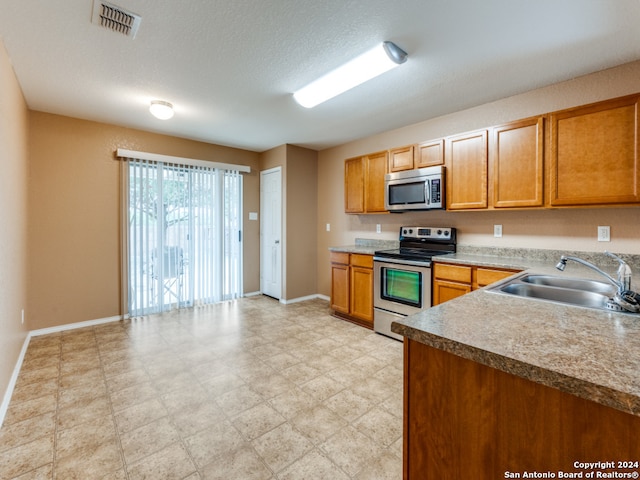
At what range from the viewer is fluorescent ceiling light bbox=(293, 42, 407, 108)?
2186mm

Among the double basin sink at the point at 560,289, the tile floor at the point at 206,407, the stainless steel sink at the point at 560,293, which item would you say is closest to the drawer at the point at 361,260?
the tile floor at the point at 206,407

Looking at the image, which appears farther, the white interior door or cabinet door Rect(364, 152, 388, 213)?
the white interior door

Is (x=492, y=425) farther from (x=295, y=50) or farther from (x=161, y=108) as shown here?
(x=161, y=108)

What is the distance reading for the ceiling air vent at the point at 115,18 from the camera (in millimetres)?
1785

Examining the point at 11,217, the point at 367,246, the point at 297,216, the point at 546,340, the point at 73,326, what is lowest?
the point at 73,326

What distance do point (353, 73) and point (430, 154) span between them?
139 cm

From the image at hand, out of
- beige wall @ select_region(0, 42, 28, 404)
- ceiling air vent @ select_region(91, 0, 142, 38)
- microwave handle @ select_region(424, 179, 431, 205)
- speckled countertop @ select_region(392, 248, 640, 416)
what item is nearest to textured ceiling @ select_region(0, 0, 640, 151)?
ceiling air vent @ select_region(91, 0, 142, 38)

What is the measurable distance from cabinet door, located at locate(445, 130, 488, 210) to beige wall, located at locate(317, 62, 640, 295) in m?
0.29

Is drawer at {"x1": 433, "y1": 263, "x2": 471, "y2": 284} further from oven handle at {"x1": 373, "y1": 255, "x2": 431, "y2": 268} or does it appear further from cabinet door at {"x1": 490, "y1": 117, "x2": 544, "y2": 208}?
cabinet door at {"x1": 490, "y1": 117, "x2": 544, "y2": 208}

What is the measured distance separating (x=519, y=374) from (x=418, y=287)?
2.40 metres

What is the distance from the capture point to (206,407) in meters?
2.10

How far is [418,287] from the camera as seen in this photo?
3137 mm

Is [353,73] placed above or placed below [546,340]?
above

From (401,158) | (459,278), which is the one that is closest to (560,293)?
(459,278)
